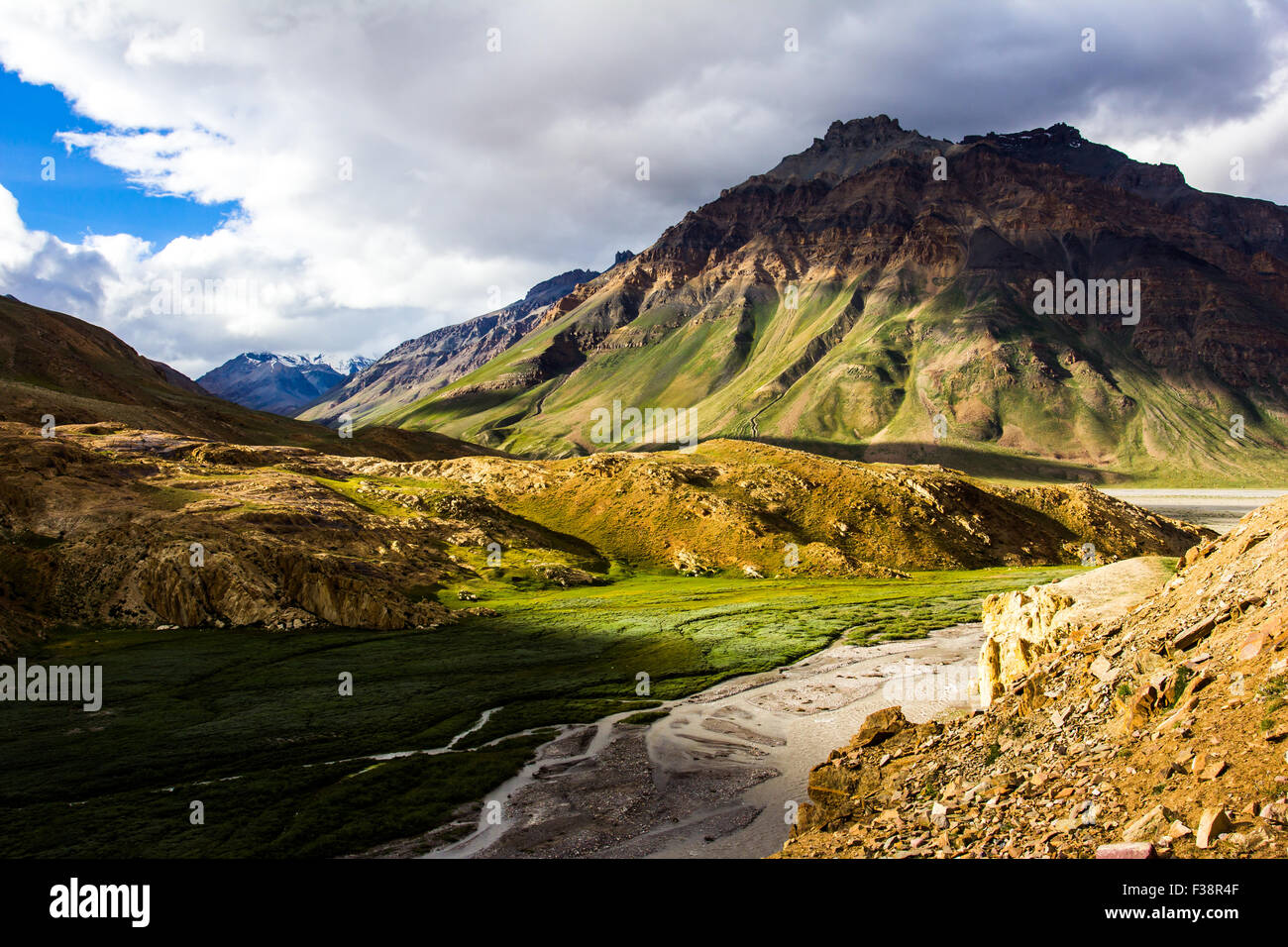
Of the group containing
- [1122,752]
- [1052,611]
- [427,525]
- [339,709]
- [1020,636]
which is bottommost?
[339,709]

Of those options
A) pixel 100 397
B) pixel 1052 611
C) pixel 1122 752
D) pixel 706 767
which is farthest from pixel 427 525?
pixel 100 397

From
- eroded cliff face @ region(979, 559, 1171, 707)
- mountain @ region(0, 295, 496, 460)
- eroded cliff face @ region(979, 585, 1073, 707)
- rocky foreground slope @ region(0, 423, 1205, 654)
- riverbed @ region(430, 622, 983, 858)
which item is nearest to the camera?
riverbed @ region(430, 622, 983, 858)

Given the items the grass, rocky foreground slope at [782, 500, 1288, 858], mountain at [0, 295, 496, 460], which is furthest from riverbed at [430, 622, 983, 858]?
mountain at [0, 295, 496, 460]

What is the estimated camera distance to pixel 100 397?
158 m

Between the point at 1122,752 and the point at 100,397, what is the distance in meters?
196

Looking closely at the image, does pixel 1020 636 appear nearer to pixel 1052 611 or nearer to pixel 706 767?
pixel 1052 611

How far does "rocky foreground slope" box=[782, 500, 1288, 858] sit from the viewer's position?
13164 millimetres

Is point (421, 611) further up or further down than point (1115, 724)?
further down

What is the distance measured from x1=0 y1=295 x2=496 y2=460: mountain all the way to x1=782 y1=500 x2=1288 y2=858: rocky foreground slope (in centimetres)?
13774

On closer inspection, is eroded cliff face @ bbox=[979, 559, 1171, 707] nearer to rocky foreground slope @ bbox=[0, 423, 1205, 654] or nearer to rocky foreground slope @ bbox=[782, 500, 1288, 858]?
rocky foreground slope @ bbox=[782, 500, 1288, 858]
